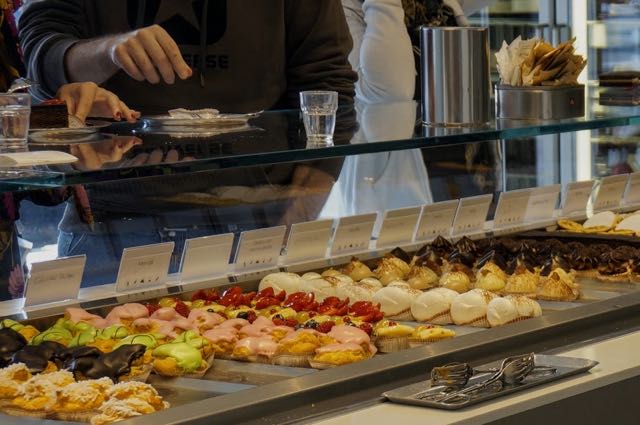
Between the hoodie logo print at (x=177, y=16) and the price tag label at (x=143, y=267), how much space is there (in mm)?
1154

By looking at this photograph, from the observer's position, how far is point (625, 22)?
8438mm

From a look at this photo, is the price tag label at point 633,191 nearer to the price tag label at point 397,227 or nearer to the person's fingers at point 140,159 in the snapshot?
the price tag label at point 397,227

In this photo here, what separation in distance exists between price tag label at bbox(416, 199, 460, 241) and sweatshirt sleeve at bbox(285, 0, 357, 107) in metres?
0.74

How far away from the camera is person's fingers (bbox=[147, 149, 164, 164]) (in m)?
1.94

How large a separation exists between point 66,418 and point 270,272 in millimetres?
882

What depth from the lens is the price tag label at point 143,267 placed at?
2488 millimetres

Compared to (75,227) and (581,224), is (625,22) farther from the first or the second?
(75,227)

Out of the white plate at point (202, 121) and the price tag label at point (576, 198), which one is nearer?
the white plate at point (202, 121)

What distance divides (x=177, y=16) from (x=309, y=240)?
107 centimetres

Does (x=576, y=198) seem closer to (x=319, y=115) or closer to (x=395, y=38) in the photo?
(x=319, y=115)

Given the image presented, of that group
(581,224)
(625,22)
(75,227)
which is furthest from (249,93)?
(625,22)

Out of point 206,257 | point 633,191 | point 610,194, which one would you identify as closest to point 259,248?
point 206,257

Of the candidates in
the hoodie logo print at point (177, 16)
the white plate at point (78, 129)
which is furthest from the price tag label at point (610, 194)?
the white plate at point (78, 129)

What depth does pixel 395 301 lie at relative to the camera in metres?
2.42
